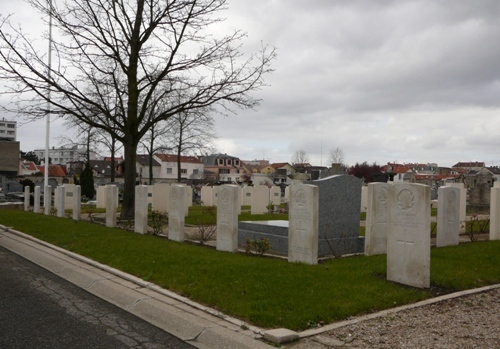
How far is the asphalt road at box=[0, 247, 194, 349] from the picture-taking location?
5.46 meters

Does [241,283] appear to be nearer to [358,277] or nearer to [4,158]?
[358,277]

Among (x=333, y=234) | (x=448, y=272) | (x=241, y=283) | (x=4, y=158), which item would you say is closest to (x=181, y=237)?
(x=333, y=234)

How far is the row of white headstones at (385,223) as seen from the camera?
769cm

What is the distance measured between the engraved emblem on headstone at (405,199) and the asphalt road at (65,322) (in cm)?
410

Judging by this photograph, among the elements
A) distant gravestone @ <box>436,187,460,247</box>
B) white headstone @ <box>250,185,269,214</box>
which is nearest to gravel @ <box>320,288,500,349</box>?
distant gravestone @ <box>436,187,460,247</box>

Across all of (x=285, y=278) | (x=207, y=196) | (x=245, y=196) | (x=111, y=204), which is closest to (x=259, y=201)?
(x=245, y=196)

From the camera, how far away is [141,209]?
15031mm

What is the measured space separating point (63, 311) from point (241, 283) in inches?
98.1

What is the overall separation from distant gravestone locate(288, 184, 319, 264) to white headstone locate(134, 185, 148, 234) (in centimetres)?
615

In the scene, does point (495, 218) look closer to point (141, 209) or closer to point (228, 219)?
point (228, 219)

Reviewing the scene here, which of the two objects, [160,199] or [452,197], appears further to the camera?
[160,199]

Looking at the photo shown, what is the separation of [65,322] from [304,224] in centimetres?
495

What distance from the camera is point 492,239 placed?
13.5 m

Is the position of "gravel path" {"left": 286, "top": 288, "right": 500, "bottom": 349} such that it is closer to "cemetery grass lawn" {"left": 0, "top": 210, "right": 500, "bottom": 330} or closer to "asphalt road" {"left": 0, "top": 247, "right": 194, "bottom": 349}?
"cemetery grass lawn" {"left": 0, "top": 210, "right": 500, "bottom": 330}
